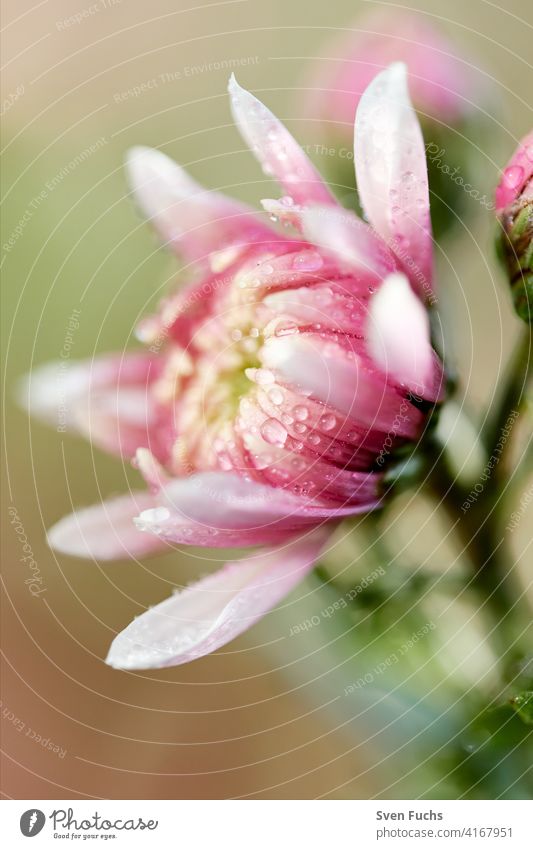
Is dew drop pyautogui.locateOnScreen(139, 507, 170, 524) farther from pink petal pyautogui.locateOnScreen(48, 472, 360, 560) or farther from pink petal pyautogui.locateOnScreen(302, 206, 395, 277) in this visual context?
pink petal pyautogui.locateOnScreen(302, 206, 395, 277)

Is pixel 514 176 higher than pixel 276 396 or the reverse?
higher

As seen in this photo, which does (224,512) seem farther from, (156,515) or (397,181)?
(397,181)
